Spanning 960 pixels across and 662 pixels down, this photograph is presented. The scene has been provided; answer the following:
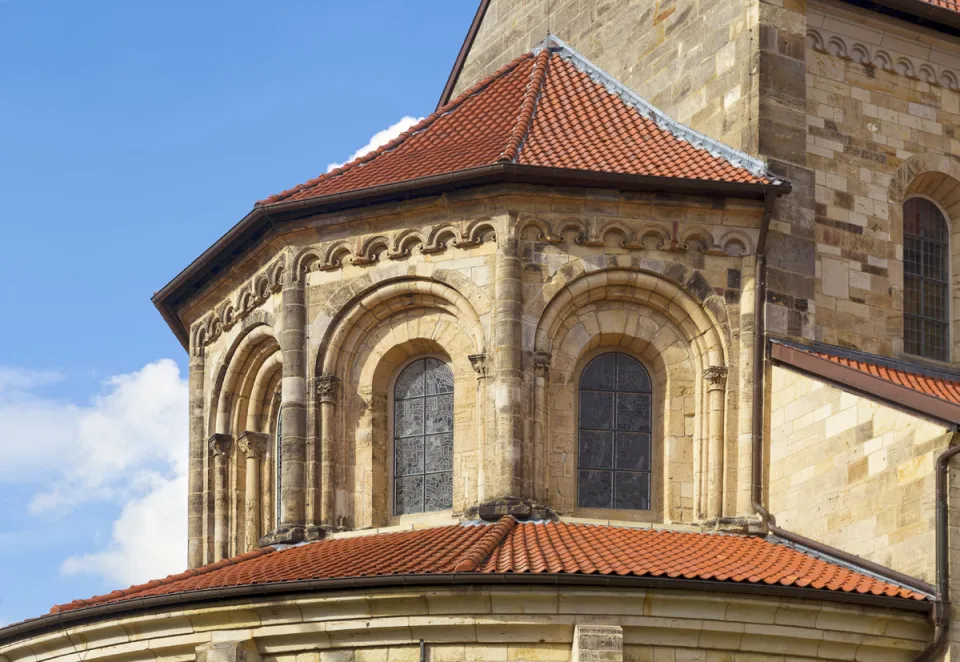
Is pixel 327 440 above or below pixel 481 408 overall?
below

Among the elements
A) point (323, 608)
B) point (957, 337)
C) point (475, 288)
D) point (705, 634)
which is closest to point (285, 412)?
point (475, 288)

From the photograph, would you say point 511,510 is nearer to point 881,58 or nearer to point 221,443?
point 221,443

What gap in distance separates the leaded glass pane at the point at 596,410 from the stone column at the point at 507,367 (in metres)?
1.09

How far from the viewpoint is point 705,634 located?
18328 mm

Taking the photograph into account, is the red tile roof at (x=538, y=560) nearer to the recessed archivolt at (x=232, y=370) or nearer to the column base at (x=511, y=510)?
the column base at (x=511, y=510)

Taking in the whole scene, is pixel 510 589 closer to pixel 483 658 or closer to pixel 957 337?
pixel 483 658

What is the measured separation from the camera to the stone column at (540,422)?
69.7 feet

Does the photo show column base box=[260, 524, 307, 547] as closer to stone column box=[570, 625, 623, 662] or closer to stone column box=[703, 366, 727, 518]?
stone column box=[703, 366, 727, 518]

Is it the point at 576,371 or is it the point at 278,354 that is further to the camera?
the point at 278,354

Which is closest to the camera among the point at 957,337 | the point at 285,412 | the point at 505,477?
the point at 505,477

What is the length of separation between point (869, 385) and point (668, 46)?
6.63 meters

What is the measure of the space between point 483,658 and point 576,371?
492cm

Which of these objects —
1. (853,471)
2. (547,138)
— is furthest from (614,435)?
(547,138)

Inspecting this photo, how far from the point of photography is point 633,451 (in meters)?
22.0
